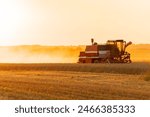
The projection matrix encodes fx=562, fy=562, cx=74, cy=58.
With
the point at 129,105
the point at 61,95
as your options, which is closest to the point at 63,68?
the point at 61,95

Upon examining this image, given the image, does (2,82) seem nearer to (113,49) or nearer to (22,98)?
(22,98)

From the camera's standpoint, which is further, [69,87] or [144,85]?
[144,85]

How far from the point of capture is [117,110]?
49.5 ft

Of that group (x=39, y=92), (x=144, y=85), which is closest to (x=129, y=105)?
(x=39, y=92)

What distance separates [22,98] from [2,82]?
6.53 m

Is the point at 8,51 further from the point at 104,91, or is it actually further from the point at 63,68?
the point at 104,91

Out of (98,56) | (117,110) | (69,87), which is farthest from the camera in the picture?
(98,56)

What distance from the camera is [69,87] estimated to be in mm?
21281

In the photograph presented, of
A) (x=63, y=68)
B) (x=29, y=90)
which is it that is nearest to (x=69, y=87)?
(x=29, y=90)

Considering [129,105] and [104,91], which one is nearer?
[129,105]

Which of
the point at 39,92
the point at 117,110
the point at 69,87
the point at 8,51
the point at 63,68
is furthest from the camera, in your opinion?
the point at 8,51

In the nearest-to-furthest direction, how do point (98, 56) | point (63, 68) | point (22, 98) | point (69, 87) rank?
1. point (22, 98)
2. point (69, 87)
3. point (63, 68)
4. point (98, 56)

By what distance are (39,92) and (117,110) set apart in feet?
17.0

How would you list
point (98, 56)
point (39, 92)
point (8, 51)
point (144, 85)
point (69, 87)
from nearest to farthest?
point (39, 92) → point (69, 87) → point (144, 85) → point (98, 56) → point (8, 51)
